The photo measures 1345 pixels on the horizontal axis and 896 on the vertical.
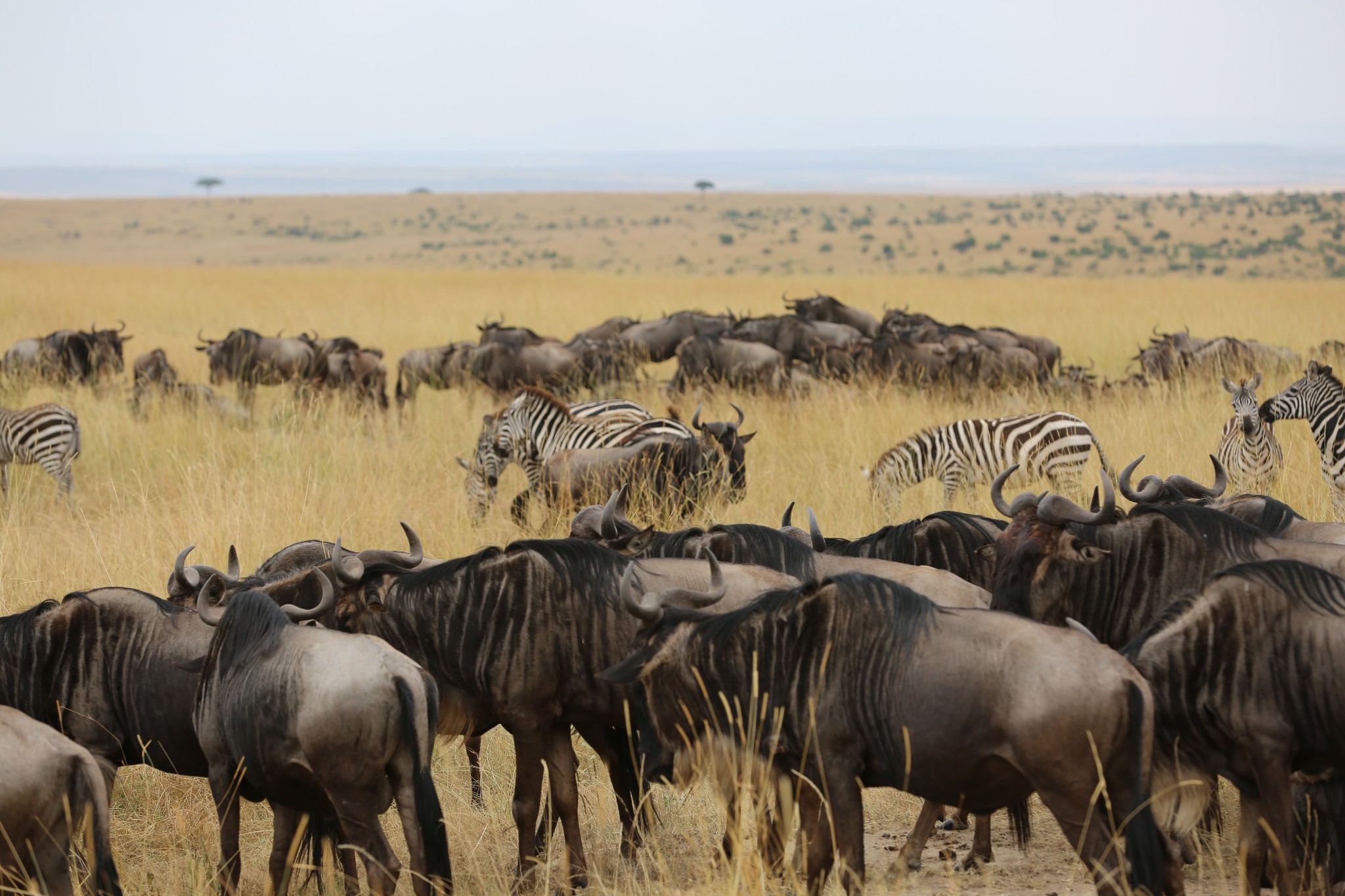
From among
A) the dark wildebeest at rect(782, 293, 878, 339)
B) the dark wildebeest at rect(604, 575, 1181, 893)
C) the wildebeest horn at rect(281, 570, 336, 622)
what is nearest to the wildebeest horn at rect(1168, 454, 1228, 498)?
the dark wildebeest at rect(604, 575, 1181, 893)

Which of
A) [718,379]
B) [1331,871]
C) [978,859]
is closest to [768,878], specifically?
[978,859]

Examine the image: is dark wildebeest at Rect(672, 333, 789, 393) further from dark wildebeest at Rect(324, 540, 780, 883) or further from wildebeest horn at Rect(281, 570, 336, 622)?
wildebeest horn at Rect(281, 570, 336, 622)

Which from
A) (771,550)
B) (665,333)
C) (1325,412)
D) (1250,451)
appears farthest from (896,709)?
(665,333)

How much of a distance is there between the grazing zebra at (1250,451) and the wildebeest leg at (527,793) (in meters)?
5.59

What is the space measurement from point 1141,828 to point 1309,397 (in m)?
6.01

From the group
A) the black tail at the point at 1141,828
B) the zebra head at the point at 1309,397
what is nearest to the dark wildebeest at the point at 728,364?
the zebra head at the point at 1309,397

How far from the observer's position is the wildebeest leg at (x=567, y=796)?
4.18m

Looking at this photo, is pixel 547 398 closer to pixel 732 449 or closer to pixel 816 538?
pixel 732 449

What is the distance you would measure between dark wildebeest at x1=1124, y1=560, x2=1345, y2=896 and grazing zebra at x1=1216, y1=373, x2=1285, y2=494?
485 centimetres

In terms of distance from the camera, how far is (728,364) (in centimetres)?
1380

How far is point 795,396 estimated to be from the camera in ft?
42.3

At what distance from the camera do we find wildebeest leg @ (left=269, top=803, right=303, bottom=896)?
12.2 feet

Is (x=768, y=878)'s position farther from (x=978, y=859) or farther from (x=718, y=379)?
(x=718, y=379)

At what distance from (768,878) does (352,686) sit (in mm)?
1417
